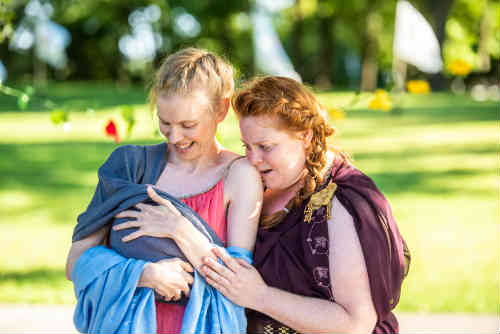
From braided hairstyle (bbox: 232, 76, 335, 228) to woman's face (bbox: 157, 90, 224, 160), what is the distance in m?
0.13

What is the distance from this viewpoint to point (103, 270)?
2090 mm

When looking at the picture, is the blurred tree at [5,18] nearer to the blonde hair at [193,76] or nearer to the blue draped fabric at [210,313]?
the blonde hair at [193,76]

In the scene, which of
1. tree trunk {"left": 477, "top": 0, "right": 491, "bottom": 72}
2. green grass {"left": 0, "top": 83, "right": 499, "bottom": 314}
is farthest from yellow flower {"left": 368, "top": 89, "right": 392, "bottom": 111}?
tree trunk {"left": 477, "top": 0, "right": 491, "bottom": 72}

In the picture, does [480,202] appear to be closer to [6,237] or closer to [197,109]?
[6,237]

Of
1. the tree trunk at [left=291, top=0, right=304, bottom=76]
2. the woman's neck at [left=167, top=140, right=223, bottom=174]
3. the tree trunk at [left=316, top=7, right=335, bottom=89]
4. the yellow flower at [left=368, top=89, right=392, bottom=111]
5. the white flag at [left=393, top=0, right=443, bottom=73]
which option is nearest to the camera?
the woman's neck at [left=167, top=140, right=223, bottom=174]

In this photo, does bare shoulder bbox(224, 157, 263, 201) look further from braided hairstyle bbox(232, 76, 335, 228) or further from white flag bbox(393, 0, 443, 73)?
white flag bbox(393, 0, 443, 73)

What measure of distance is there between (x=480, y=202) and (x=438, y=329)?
4.35 meters

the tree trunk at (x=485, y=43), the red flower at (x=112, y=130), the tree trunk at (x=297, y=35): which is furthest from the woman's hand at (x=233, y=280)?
the tree trunk at (x=485, y=43)

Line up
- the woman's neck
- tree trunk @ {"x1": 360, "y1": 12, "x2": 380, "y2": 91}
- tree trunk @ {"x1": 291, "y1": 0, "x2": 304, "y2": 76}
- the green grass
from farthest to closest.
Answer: tree trunk @ {"x1": 360, "y1": 12, "x2": 380, "y2": 91} → tree trunk @ {"x1": 291, "y1": 0, "x2": 304, "y2": 76} → the green grass → the woman's neck

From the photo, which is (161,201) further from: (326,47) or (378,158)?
(326,47)

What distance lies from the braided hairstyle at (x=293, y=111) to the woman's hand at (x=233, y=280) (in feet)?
0.88

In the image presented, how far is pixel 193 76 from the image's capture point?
223cm

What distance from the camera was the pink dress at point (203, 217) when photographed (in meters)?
2.18

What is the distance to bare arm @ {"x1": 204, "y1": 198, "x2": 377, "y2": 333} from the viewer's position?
205cm
